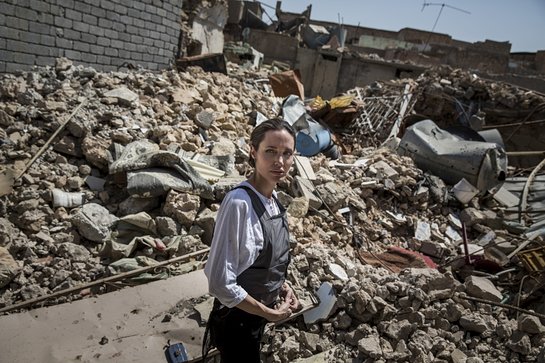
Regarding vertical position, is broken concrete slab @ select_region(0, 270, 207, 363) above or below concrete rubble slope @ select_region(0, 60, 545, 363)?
below

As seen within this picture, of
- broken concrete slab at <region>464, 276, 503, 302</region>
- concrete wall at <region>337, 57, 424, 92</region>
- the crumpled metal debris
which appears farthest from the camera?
concrete wall at <region>337, 57, 424, 92</region>

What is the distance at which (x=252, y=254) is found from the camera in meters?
1.45

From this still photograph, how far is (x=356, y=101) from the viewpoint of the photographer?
30.3ft

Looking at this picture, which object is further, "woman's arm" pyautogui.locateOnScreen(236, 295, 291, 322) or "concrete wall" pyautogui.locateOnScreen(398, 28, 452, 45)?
"concrete wall" pyautogui.locateOnScreen(398, 28, 452, 45)

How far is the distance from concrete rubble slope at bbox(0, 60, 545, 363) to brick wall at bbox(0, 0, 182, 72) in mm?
348

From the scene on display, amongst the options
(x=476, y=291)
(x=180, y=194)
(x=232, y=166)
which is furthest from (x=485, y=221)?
(x=180, y=194)

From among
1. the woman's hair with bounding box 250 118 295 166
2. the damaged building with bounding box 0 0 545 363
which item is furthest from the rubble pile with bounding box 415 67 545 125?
the woman's hair with bounding box 250 118 295 166

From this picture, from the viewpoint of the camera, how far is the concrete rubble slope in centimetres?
281

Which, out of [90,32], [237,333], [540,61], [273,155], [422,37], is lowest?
[237,333]

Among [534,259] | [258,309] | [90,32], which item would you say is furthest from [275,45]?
[258,309]

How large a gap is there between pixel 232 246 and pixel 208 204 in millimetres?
2855

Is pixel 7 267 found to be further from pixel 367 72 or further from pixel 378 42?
pixel 378 42

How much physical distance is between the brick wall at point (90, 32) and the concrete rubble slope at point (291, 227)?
1.14 feet

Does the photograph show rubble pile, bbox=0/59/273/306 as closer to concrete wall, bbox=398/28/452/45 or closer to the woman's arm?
the woman's arm
